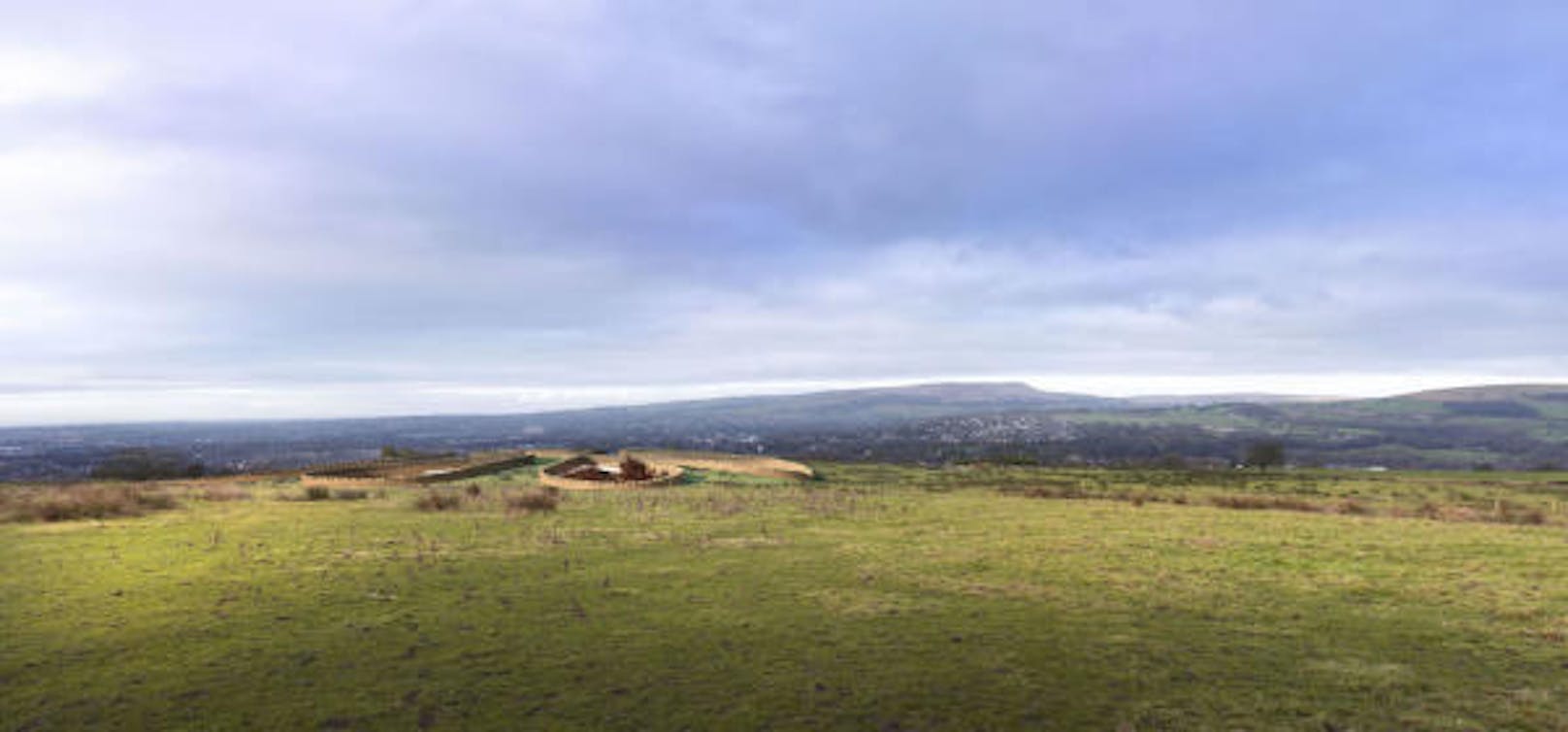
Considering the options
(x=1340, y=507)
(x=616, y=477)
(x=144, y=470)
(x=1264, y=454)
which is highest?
(x=144, y=470)

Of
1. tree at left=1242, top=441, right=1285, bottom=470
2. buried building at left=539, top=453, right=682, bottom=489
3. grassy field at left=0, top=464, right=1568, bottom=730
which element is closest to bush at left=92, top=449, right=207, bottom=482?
buried building at left=539, top=453, right=682, bottom=489

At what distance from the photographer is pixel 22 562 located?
15.7m

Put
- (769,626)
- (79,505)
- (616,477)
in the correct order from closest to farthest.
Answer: (769,626) → (79,505) → (616,477)

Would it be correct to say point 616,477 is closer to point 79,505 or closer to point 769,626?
point 79,505

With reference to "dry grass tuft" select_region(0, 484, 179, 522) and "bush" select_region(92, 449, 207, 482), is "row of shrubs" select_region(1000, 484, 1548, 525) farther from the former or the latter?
"bush" select_region(92, 449, 207, 482)

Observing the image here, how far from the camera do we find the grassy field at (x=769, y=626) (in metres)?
8.14

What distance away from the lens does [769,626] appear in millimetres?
11305

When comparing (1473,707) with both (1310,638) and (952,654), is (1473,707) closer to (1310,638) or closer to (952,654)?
(1310,638)

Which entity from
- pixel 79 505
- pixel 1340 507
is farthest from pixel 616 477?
pixel 1340 507

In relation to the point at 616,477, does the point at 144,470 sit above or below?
above

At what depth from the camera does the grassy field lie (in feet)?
26.7

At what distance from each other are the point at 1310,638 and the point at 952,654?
5.30 meters

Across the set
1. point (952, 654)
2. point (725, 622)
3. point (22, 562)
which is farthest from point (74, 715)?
point (22, 562)

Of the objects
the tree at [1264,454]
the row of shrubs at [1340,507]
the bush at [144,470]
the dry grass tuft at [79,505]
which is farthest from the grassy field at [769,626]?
the tree at [1264,454]
